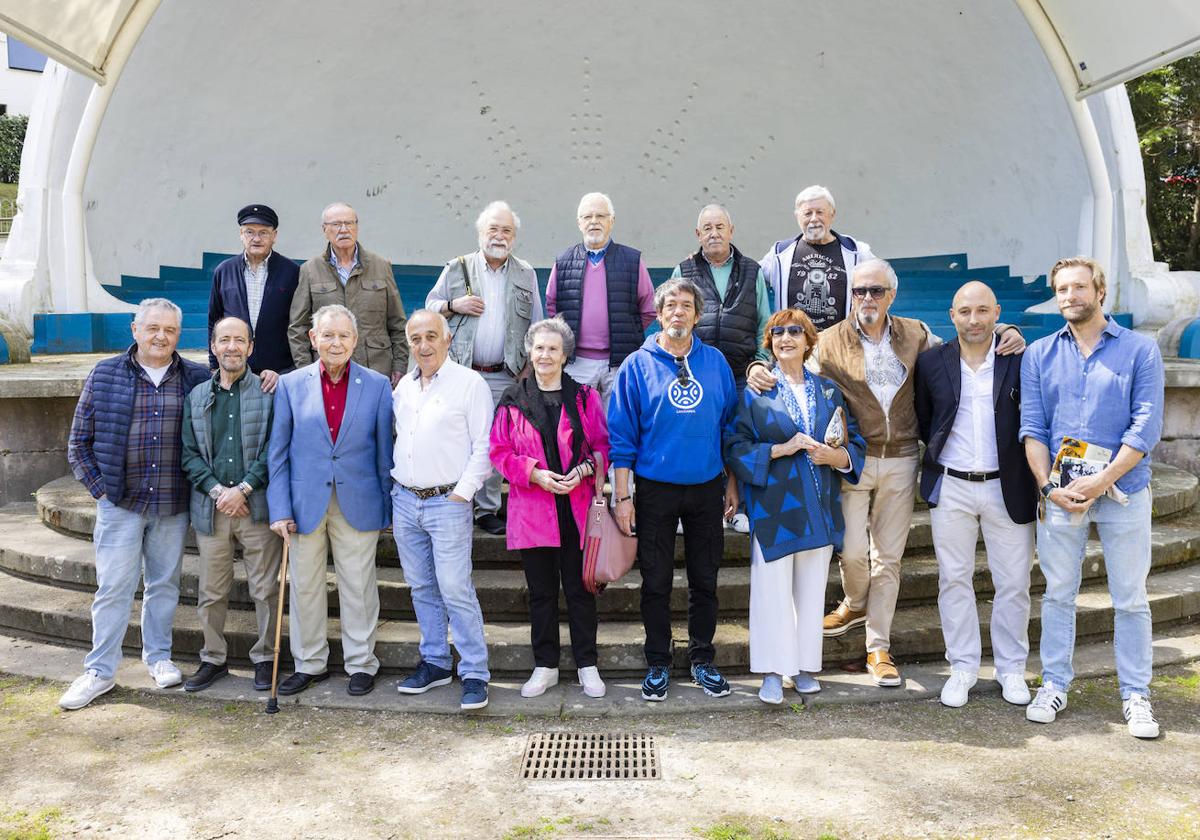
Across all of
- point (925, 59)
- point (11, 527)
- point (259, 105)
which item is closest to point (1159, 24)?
point (925, 59)

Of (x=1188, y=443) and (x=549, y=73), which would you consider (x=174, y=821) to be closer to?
(x=1188, y=443)

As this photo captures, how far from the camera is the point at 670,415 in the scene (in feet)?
11.7

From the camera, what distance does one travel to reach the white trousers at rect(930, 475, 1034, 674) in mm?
3604

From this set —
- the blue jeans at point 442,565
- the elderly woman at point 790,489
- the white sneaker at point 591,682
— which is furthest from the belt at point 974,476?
the blue jeans at point 442,565

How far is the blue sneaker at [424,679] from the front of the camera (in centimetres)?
374

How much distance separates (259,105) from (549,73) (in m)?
3.12

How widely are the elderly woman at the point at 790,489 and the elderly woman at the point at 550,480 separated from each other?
610 mm

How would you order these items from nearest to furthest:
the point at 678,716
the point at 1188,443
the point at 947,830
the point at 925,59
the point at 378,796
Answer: the point at 947,830, the point at 378,796, the point at 678,716, the point at 1188,443, the point at 925,59

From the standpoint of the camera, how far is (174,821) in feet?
9.09

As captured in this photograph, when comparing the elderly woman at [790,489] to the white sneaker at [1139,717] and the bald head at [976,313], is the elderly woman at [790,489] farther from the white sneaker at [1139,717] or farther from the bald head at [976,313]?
the white sneaker at [1139,717]

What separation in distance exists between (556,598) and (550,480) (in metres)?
0.52

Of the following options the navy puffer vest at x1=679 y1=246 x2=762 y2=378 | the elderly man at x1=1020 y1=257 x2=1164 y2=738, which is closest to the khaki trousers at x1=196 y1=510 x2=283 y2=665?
the navy puffer vest at x1=679 y1=246 x2=762 y2=378

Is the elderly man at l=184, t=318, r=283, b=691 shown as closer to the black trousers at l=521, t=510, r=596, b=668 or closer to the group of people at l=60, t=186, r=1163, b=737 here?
the group of people at l=60, t=186, r=1163, b=737

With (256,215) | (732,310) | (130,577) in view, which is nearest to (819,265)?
(732,310)
